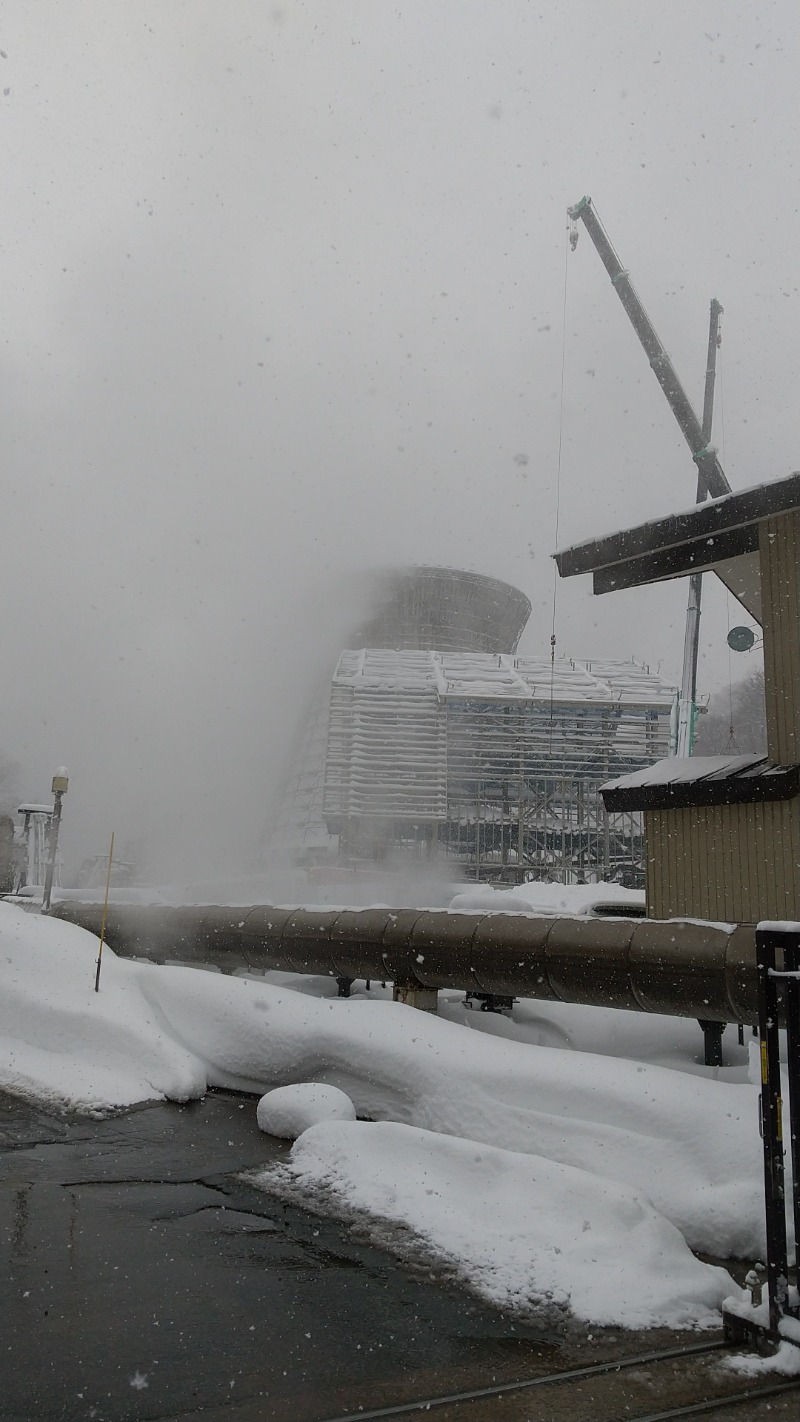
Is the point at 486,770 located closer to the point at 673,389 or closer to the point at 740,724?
the point at 673,389

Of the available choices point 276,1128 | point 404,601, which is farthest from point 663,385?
point 404,601

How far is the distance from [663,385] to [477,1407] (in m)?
32.0

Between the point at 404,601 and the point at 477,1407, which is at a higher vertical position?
the point at 404,601

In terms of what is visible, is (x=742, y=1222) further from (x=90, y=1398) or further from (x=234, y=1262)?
(x=90, y=1398)

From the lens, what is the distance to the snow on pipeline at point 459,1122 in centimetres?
562

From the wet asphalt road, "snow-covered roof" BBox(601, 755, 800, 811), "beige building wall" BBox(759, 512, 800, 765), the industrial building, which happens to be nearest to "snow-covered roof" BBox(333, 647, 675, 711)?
the industrial building

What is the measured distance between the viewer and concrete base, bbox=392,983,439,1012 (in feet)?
38.5

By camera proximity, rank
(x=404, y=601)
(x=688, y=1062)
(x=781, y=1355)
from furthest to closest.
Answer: (x=404, y=601), (x=688, y=1062), (x=781, y=1355)

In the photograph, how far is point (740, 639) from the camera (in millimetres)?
20484

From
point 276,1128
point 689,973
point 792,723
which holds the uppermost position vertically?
point 792,723

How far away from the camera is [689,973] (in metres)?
9.05

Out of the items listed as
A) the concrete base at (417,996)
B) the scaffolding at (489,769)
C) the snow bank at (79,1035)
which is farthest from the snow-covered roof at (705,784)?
the scaffolding at (489,769)

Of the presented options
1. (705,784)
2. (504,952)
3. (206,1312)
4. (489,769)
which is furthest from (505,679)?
(206,1312)

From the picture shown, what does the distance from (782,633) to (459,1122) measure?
7.47m
